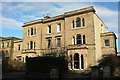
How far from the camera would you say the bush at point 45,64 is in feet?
70.5

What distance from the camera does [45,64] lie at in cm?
2191

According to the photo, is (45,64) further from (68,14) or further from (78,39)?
(68,14)

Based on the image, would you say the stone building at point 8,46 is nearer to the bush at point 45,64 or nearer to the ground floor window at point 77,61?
the bush at point 45,64

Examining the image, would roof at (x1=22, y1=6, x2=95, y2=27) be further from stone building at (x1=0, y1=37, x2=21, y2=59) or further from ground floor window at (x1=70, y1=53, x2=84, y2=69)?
stone building at (x1=0, y1=37, x2=21, y2=59)

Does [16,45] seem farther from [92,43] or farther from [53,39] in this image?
[92,43]

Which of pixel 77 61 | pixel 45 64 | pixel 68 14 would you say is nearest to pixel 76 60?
pixel 77 61

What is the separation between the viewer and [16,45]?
3903cm

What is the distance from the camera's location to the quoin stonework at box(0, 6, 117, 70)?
2514cm

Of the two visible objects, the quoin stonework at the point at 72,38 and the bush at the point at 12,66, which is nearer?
the quoin stonework at the point at 72,38

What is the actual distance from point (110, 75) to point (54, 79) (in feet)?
18.8

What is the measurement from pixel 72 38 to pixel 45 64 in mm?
8383

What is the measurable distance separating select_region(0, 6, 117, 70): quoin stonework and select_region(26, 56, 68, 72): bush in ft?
9.00

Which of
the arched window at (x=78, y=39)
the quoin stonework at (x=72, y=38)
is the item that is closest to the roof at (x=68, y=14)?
the quoin stonework at (x=72, y=38)

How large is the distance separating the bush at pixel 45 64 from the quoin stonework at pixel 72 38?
108 inches
